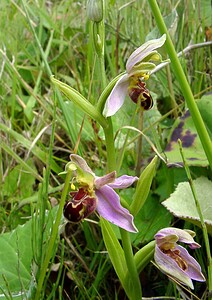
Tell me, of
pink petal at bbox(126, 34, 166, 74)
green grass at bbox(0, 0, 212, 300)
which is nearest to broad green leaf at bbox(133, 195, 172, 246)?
green grass at bbox(0, 0, 212, 300)

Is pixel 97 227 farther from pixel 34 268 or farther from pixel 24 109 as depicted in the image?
pixel 24 109

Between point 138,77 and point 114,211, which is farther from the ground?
point 138,77

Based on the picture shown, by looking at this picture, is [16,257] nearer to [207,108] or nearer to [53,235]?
[53,235]

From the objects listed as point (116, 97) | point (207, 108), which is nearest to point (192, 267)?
point (116, 97)

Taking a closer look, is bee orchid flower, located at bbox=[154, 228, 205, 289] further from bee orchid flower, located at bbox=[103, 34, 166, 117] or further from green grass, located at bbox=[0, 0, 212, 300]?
bee orchid flower, located at bbox=[103, 34, 166, 117]

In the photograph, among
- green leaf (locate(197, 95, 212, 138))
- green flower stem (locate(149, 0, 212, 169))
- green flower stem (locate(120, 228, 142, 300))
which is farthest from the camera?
green leaf (locate(197, 95, 212, 138))

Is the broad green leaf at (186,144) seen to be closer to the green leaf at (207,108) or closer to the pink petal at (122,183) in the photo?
the green leaf at (207,108)

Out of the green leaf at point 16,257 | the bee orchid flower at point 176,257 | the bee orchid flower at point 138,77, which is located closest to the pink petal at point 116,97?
the bee orchid flower at point 138,77
